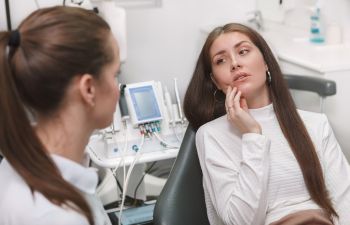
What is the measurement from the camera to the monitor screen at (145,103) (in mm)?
1967

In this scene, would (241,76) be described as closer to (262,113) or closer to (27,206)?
(262,113)

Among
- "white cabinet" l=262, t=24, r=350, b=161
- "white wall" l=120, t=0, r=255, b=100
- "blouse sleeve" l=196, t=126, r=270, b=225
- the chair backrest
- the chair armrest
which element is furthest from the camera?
"white wall" l=120, t=0, r=255, b=100

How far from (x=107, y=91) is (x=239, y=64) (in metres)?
0.68

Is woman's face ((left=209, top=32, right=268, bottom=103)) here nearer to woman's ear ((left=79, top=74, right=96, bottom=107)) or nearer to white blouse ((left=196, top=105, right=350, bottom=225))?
white blouse ((left=196, top=105, right=350, bottom=225))

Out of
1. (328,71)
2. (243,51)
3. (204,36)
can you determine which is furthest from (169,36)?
(243,51)

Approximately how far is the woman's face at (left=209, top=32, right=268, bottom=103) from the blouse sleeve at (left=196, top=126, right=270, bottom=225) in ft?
0.64


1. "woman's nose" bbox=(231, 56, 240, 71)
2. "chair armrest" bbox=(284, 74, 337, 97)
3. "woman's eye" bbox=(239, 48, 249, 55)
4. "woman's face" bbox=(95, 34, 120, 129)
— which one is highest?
"woman's face" bbox=(95, 34, 120, 129)

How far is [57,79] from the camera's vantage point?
908mm

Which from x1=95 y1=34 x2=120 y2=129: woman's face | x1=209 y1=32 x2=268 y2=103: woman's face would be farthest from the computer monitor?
x1=95 y1=34 x2=120 y2=129: woman's face

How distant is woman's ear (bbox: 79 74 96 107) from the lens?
93 centimetres

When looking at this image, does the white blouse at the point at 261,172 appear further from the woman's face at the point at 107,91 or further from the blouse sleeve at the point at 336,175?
the woman's face at the point at 107,91

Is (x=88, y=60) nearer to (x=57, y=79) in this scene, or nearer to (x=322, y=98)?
(x=57, y=79)

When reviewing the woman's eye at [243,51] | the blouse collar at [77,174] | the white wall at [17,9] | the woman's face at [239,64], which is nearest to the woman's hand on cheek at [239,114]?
the woman's face at [239,64]

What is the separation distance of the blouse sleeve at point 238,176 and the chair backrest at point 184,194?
74mm
